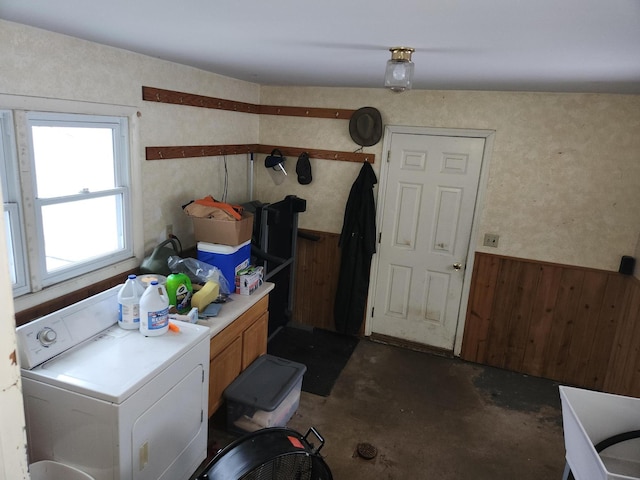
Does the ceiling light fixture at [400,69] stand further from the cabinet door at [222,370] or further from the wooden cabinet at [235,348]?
the cabinet door at [222,370]

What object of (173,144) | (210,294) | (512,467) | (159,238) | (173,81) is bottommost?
(512,467)

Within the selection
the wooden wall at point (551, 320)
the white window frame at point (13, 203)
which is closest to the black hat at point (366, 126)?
the wooden wall at point (551, 320)

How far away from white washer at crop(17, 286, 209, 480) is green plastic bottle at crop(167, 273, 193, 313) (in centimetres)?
32

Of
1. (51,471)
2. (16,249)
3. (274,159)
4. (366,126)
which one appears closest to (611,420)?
(51,471)

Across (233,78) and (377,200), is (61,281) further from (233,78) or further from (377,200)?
(377,200)

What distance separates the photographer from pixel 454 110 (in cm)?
353

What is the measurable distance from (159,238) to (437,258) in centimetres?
229

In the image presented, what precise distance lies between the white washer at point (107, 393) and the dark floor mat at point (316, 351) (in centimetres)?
137

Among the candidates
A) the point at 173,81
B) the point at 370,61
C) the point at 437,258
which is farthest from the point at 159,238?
the point at 437,258

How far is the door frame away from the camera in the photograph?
3.49 m

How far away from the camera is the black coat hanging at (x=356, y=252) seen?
3801 millimetres

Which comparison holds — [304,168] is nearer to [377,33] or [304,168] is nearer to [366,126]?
[366,126]

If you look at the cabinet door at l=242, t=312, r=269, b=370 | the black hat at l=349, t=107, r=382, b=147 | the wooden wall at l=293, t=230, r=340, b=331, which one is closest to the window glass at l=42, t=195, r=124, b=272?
the cabinet door at l=242, t=312, r=269, b=370

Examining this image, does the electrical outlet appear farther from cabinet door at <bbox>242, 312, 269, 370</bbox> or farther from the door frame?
cabinet door at <bbox>242, 312, 269, 370</bbox>
